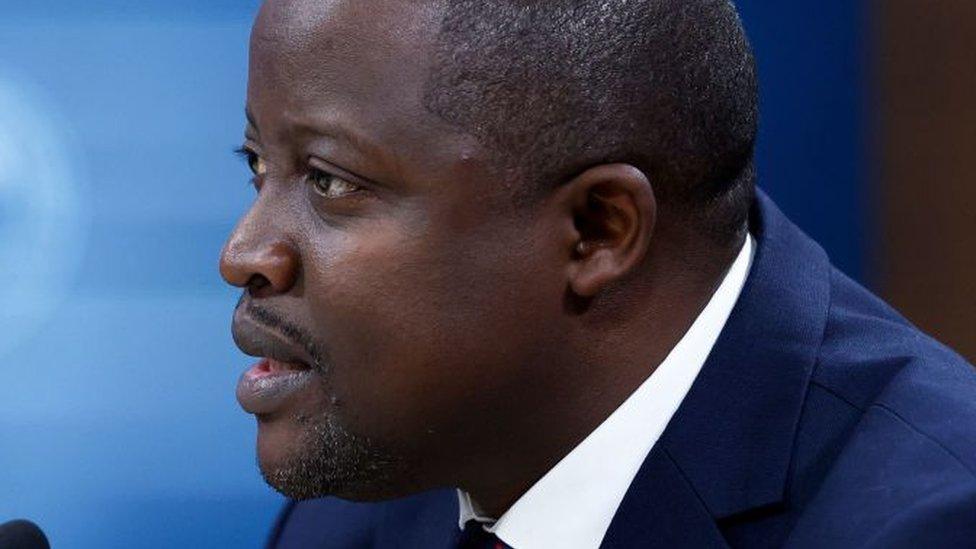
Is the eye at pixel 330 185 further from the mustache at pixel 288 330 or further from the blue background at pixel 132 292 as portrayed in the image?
the blue background at pixel 132 292

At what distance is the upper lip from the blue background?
0.72m

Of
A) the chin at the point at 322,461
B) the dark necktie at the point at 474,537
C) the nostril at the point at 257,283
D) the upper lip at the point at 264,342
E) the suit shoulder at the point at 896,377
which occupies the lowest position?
the suit shoulder at the point at 896,377

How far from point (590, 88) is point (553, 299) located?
0.57 feet

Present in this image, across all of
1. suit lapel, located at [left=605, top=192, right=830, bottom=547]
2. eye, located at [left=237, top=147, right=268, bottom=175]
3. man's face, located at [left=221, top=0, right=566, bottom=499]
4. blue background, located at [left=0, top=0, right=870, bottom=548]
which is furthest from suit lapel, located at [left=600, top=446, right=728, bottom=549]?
blue background, located at [left=0, top=0, right=870, bottom=548]

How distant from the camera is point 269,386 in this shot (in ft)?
4.40

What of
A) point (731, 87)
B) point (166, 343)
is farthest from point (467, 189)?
point (166, 343)

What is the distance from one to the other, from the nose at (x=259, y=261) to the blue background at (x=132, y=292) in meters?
0.75

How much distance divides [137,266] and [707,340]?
0.93 metres

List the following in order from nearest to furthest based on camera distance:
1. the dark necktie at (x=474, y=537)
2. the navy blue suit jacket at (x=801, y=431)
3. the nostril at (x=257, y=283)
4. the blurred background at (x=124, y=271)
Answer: the navy blue suit jacket at (x=801, y=431), the nostril at (x=257, y=283), the dark necktie at (x=474, y=537), the blurred background at (x=124, y=271)

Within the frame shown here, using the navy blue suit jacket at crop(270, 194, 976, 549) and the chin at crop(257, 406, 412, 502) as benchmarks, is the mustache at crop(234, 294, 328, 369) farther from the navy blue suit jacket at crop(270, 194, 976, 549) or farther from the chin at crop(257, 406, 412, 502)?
the navy blue suit jacket at crop(270, 194, 976, 549)

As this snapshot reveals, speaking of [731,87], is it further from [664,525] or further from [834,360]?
[664,525]

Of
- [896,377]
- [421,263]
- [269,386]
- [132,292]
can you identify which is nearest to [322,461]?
[269,386]

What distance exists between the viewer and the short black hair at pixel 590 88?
1.26 metres

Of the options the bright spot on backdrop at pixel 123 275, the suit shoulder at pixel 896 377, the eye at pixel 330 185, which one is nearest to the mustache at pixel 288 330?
the eye at pixel 330 185
